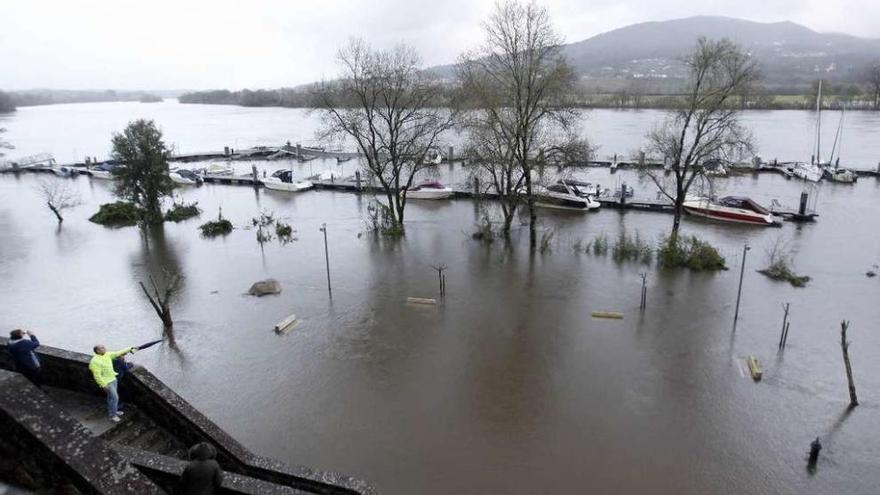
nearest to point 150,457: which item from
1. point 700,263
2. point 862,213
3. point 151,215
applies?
point 700,263

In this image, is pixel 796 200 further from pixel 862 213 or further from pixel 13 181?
pixel 13 181

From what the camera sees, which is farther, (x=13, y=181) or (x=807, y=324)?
(x=13, y=181)

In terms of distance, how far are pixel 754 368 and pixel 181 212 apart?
2668 cm

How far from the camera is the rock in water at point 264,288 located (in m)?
17.8

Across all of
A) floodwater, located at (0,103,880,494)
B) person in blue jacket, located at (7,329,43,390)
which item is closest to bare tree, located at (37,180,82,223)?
floodwater, located at (0,103,880,494)

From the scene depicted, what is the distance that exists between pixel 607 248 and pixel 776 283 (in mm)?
5823

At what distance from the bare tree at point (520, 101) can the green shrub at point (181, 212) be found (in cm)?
1557

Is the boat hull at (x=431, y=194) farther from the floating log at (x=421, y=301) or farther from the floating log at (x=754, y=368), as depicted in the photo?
the floating log at (x=754, y=368)

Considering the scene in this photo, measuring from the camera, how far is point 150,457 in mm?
6926

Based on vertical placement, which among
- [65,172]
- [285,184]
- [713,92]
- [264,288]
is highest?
[713,92]

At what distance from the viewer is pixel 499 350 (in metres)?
13.9

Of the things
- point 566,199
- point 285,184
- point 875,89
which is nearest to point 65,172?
point 285,184

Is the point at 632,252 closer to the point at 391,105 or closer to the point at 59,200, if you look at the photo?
the point at 391,105

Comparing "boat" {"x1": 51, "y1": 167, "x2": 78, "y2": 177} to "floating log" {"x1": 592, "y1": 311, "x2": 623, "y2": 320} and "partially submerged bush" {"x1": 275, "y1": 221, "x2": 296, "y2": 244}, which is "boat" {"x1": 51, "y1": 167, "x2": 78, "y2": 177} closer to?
"partially submerged bush" {"x1": 275, "y1": 221, "x2": 296, "y2": 244}
